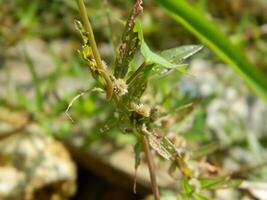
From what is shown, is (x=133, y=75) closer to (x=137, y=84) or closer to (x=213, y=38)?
(x=137, y=84)

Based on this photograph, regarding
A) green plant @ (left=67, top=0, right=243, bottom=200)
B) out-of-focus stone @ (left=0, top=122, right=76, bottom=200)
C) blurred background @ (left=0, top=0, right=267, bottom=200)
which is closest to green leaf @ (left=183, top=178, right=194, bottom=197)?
green plant @ (left=67, top=0, right=243, bottom=200)

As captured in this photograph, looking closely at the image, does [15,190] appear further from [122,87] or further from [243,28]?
[243,28]

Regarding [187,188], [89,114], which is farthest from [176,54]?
[89,114]

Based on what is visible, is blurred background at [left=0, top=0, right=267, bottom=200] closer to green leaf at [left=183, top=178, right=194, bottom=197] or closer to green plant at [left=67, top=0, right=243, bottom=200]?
green leaf at [left=183, top=178, right=194, bottom=197]

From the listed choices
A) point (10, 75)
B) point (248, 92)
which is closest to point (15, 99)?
point (10, 75)

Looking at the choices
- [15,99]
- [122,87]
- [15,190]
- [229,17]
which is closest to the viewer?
[122,87]

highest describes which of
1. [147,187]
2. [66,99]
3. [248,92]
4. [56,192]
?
[66,99]
